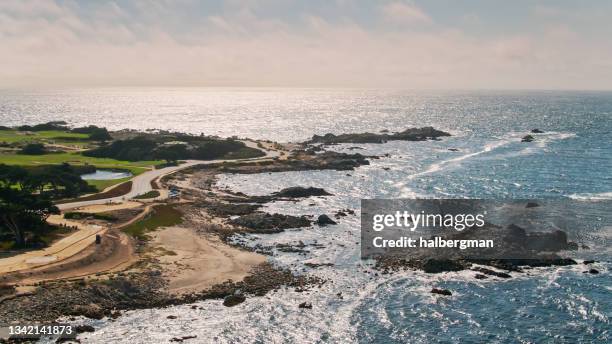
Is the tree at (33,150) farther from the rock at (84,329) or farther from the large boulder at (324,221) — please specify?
the rock at (84,329)

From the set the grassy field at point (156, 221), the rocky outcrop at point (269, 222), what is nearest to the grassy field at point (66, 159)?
the grassy field at point (156, 221)

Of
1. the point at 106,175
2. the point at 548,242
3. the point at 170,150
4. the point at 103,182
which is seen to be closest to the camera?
the point at 548,242

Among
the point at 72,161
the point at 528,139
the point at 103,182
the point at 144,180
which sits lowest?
the point at 144,180

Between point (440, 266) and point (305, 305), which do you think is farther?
point (440, 266)

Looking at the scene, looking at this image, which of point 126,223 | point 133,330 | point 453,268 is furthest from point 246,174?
point 133,330

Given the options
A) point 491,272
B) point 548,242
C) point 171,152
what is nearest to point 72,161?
point 171,152

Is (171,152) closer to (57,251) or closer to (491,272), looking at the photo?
(57,251)

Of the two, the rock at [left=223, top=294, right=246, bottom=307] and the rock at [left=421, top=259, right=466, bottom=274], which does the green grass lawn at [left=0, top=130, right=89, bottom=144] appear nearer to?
the rock at [left=223, top=294, right=246, bottom=307]
